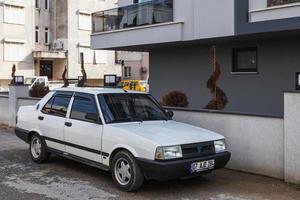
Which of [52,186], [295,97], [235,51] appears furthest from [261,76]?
[52,186]

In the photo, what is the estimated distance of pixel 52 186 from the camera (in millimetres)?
7012

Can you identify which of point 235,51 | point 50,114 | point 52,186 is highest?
point 235,51

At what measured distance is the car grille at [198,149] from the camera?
649 cm

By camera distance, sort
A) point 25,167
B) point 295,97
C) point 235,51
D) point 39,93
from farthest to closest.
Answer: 1. point 39,93
2. point 235,51
3. point 25,167
4. point 295,97

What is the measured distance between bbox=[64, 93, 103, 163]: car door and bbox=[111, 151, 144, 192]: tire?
1.55ft

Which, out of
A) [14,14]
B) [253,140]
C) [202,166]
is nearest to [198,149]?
[202,166]

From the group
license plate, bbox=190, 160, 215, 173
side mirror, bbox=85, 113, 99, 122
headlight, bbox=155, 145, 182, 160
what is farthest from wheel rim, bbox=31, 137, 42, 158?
license plate, bbox=190, 160, 215, 173

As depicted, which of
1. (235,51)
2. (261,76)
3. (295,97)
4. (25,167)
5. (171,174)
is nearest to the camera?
(171,174)

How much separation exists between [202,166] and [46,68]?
122ft

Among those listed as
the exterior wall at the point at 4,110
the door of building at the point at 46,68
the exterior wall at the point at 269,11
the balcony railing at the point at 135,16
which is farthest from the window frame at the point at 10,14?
the exterior wall at the point at 269,11

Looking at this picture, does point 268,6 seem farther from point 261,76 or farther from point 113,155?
point 113,155

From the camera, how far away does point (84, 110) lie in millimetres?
7695

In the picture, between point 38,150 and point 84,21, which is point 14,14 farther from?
point 38,150

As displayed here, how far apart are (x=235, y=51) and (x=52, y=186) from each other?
31.6ft
